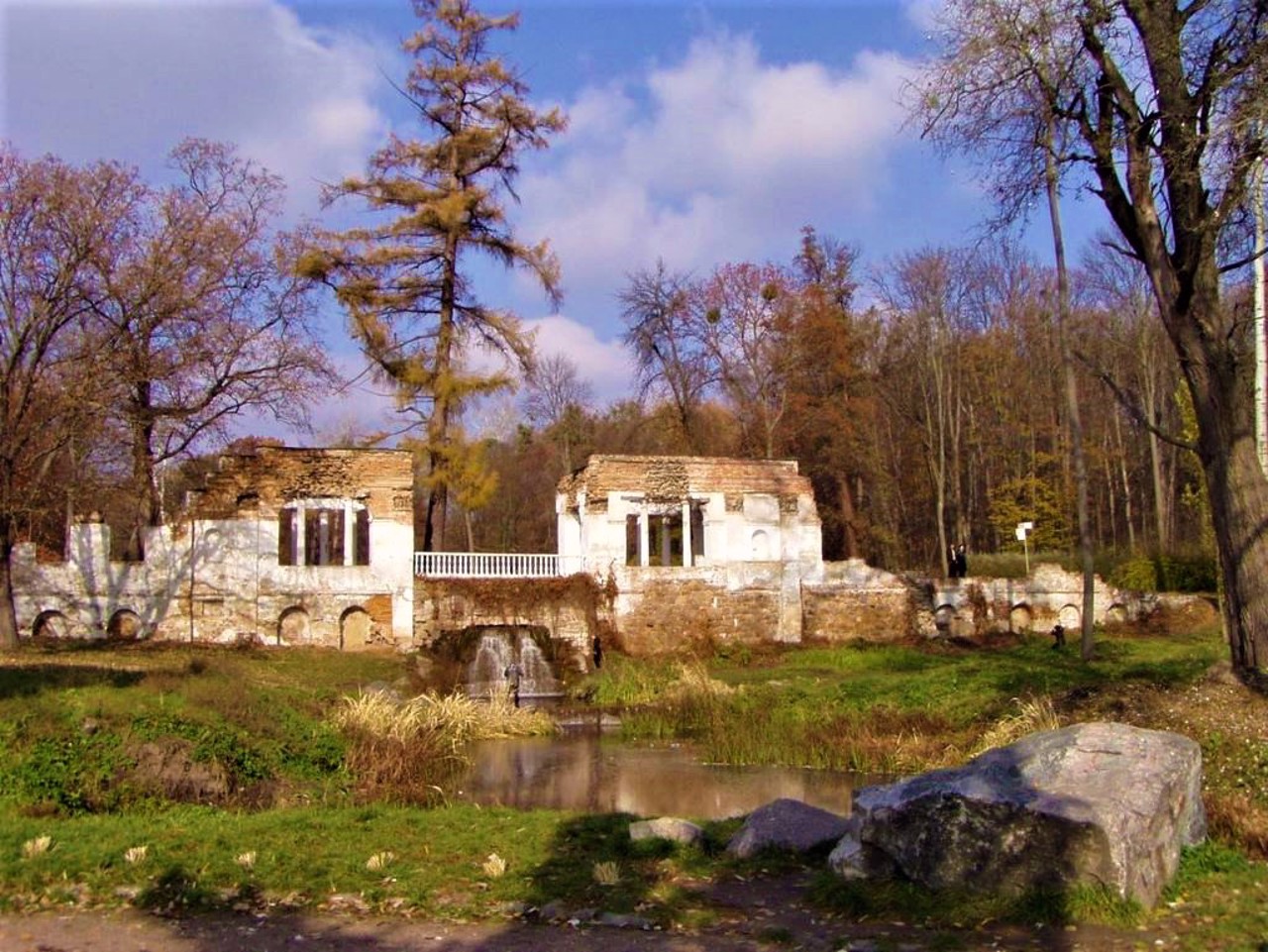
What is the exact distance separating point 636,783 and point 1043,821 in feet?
27.6

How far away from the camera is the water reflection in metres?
13.4

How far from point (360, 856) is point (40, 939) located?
2243mm

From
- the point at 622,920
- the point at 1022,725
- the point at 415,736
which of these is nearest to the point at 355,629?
the point at 415,736

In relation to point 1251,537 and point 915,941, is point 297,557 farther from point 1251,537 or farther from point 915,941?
point 915,941

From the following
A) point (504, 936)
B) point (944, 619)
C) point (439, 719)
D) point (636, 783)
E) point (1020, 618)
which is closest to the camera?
point (504, 936)

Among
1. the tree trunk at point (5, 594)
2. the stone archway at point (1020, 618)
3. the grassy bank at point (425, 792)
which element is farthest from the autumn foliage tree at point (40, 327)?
the stone archway at point (1020, 618)

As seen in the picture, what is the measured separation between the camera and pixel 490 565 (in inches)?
1229

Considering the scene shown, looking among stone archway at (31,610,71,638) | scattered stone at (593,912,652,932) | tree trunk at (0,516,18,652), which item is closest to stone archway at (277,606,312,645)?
stone archway at (31,610,71,638)

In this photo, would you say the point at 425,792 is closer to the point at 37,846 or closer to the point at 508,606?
the point at 37,846

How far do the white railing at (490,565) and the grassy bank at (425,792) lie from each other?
992 cm

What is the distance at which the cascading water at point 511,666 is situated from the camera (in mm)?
27359

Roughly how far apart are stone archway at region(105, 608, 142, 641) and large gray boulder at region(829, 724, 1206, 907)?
77.7ft

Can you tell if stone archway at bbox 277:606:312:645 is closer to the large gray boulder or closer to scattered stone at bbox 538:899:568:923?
scattered stone at bbox 538:899:568:923

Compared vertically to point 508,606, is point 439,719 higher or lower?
lower
